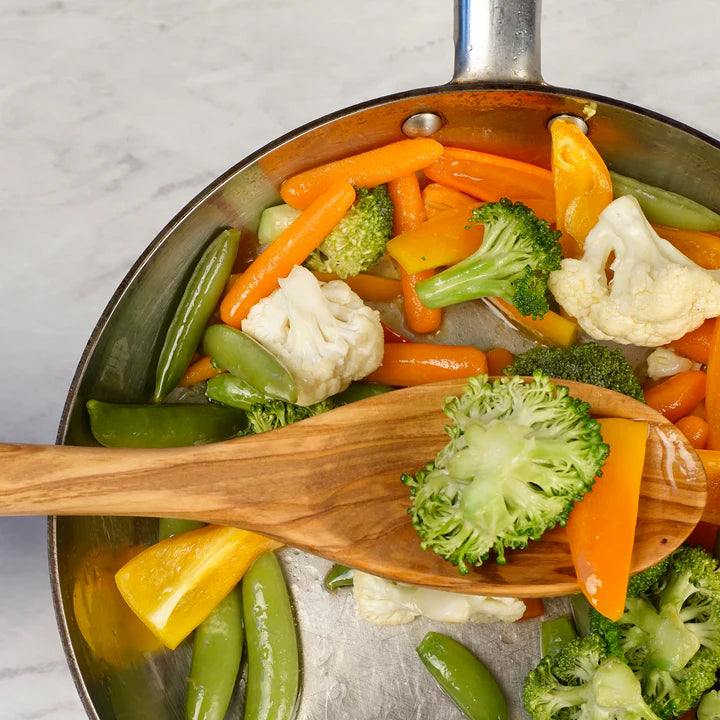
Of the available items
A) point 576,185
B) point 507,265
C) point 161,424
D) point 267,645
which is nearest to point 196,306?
point 161,424

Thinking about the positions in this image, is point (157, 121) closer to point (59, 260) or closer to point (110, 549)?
point (59, 260)

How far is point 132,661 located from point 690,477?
4.93 ft

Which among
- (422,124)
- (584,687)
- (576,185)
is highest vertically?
(422,124)

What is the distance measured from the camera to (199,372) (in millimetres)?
2111

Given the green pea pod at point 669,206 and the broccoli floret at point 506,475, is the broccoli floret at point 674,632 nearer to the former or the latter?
the broccoli floret at point 506,475

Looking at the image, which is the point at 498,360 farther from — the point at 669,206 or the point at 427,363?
the point at 669,206

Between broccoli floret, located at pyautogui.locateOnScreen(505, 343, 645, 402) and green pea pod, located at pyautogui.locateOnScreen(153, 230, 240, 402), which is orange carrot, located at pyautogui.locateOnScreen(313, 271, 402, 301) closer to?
green pea pod, located at pyautogui.locateOnScreen(153, 230, 240, 402)

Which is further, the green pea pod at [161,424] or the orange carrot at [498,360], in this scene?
the orange carrot at [498,360]

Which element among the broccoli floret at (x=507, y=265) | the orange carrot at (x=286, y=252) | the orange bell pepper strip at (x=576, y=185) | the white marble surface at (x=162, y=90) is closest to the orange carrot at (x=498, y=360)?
the broccoli floret at (x=507, y=265)

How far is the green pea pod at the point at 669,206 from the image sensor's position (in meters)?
2.04

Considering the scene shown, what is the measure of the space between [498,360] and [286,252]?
650 millimetres

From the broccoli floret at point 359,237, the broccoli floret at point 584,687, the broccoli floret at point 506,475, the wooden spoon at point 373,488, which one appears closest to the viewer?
the broccoli floret at point 506,475

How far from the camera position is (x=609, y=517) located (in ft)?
5.24

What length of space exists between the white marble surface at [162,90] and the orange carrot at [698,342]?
2.07 ft
